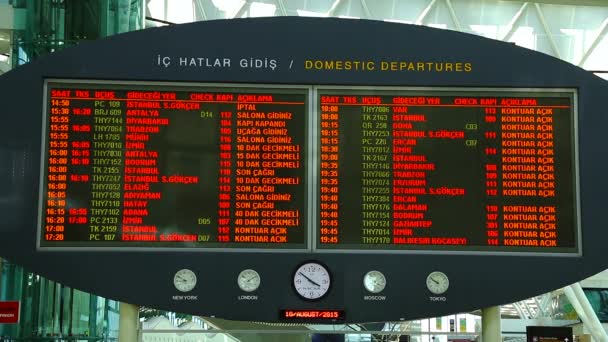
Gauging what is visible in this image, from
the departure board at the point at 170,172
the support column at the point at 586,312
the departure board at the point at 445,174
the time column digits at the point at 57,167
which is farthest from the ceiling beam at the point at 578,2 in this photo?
the time column digits at the point at 57,167

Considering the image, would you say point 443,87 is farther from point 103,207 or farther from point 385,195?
point 103,207

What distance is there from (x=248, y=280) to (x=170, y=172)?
Result: 1.38 meters

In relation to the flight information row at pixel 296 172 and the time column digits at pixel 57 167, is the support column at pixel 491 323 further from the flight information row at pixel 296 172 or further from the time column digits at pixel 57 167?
the time column digits at pixel 57 167

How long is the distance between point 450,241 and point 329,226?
4.17ft

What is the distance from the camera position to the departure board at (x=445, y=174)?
343 inches

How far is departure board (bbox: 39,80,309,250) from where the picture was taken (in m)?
8.60

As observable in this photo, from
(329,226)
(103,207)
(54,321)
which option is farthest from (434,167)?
(54,321)

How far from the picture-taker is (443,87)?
357 inches

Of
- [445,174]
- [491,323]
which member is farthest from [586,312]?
[445,174]

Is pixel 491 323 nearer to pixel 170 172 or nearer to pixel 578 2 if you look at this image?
pixel 170 172

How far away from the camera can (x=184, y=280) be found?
8680 mm

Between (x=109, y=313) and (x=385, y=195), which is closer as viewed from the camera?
(x=385, y=195)

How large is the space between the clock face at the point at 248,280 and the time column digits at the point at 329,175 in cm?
77

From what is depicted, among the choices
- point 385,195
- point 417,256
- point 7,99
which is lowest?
point 417,256
